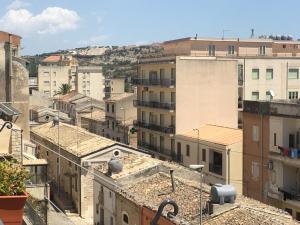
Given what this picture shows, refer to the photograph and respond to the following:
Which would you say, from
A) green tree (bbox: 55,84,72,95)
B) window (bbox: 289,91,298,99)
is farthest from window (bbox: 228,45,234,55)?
green tree (bbox: 55,84,72,95)

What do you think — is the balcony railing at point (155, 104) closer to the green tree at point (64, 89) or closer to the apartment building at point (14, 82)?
the apartment building at point (14, 82)

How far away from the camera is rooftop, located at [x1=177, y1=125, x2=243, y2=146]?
4542 cm

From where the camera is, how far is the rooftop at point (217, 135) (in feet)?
149

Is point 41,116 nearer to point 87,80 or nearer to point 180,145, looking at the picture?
point 180,145

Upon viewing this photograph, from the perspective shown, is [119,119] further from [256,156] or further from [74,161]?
[256,156]

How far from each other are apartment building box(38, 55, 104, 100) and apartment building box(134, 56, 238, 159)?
67797 millimetres

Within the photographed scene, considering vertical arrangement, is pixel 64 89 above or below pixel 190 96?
below

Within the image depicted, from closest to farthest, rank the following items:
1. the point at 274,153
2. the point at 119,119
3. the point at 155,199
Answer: the point at 155,199, the point at 274,153, the point at 119,119

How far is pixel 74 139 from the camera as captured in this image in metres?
51.0

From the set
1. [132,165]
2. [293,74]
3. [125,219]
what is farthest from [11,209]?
[293,74]

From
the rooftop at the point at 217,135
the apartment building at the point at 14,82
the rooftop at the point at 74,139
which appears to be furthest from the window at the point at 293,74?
the apartment building at the point at 14,82

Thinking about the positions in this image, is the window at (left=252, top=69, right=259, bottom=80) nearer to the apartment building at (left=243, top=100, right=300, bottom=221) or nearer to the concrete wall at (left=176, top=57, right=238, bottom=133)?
the concrete wall at (left=176, top=57, right=238, bottom=133)

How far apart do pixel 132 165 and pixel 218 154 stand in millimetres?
13940

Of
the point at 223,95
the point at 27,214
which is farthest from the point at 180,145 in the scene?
the point at 27,214
